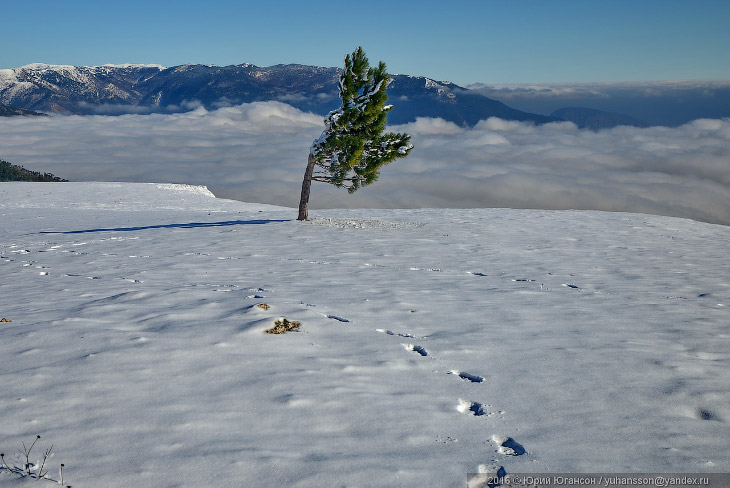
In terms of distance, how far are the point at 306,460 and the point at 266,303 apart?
5.27m

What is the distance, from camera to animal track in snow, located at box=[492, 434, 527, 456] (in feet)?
14.8

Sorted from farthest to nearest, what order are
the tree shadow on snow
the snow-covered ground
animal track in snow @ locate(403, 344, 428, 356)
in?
1. the tree shadow on snow
2. animal track in snow @ locate(403, 344, 428, 356)
3. the snow-covered ground

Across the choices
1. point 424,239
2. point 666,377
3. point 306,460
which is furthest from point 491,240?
point 306,460

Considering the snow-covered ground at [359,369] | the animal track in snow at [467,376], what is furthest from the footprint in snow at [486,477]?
the animal track in snow at [467,376]

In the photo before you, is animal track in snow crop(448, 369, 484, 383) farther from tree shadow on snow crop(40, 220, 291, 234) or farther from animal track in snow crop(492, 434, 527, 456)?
tree shadow on snow crop(40, 220, 291, 234)

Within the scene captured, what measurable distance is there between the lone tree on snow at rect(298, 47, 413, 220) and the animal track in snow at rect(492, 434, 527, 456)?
1929cm

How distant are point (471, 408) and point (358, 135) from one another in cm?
1947

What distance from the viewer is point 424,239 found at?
773 inches

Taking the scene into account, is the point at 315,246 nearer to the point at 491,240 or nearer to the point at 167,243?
the point at 167,243

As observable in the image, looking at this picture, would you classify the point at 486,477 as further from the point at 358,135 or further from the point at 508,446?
the point at 358,135

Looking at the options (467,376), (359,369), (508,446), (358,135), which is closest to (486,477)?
(508,446)

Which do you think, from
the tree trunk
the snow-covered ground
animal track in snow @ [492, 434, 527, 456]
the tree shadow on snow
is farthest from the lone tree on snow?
animal track in snow @ [492, 434, 527, 456]

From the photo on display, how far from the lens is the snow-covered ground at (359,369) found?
4395 mm

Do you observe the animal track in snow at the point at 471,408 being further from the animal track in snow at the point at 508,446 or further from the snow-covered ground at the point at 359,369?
the animal track in snow at the point at 508,446
